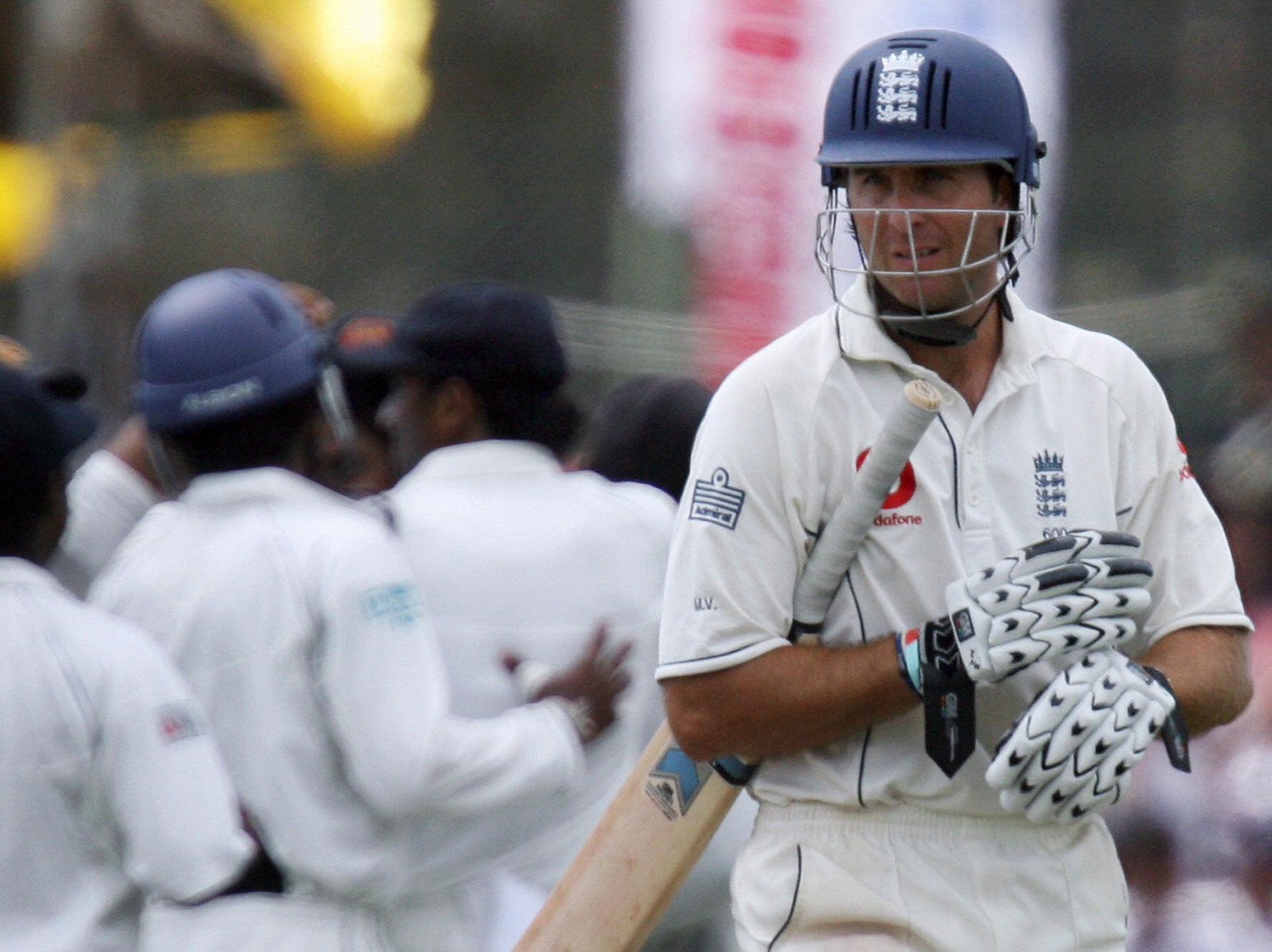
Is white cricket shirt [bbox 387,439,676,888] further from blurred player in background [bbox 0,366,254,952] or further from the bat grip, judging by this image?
blurred player in background [bbox 0,366,254,952]

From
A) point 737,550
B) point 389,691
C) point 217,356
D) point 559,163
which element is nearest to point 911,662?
point 737,550

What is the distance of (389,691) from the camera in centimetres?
295

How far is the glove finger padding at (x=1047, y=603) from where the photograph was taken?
240 cm

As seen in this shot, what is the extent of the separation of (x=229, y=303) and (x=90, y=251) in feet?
19.3

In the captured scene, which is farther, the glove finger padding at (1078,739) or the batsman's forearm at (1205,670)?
the batsman's forearm at (1205,670)

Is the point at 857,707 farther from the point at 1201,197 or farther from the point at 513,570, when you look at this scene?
the point at 1201,197

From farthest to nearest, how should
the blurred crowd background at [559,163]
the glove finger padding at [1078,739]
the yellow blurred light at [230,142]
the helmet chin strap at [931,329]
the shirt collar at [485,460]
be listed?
the yellow blurred light at [230,142] < the blurred crowd background at [559,163] < the shirt collar at [485,460] < the helmet chin strap at [931,329] < the glove finger padding at [1078,739]

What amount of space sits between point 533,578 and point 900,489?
3.31ft

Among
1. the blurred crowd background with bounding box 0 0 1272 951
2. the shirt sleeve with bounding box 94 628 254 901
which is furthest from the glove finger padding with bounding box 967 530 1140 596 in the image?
the blurred crowd background with bounding box 0 0 1272 951

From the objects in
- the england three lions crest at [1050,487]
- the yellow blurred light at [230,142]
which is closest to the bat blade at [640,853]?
the england three lions crest at [1050,487]

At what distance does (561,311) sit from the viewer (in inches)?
323

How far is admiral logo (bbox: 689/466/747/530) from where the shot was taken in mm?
2617

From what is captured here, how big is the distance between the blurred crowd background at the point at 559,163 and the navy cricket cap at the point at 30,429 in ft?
12.0

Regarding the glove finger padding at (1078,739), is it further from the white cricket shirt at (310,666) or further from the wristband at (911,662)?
the white cricket shirt at (310,666)
